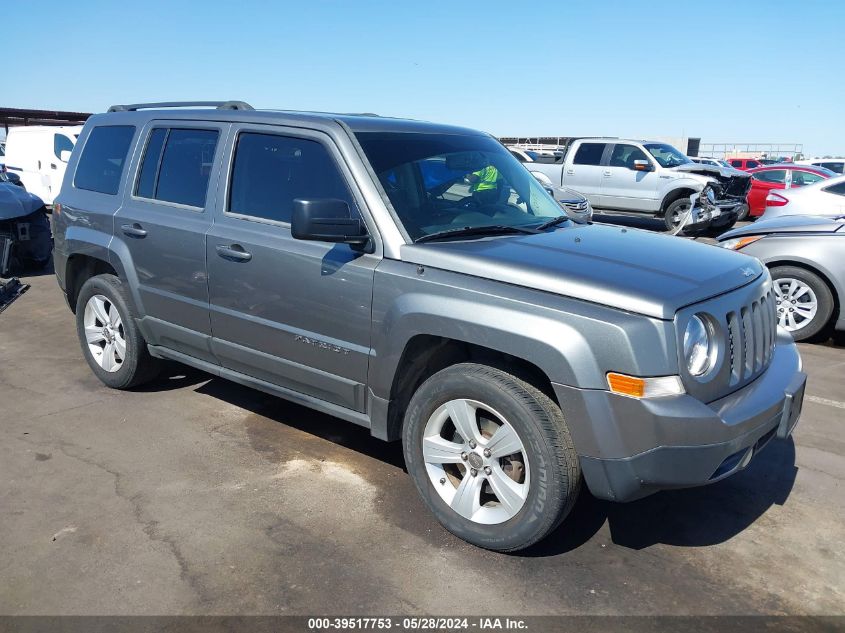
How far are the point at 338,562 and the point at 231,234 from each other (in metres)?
1.92

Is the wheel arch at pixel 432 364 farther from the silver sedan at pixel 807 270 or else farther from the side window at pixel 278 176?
the silver sedan at pixel 807 270

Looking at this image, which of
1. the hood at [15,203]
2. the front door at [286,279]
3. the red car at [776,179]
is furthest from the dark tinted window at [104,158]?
the red car at [776,179]

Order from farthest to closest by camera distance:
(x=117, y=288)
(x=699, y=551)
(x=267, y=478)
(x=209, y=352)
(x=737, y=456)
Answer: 1. (x=117, y=288)
2. (x=209, y=352)
3. (x=267, y=478)
4. (x=699, y=551)
5. (x=737, y=456)

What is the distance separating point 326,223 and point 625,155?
505 inches

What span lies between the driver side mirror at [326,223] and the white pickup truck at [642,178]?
11.1m

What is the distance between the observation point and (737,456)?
3.04m

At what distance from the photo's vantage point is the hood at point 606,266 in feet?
9.62

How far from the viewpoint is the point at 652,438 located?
282 centimetres

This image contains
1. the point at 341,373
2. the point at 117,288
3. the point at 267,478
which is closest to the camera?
the point at 341,373

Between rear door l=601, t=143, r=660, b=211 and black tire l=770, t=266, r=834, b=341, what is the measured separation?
26.3 feet

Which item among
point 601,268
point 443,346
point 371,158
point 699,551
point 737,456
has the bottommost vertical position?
point 699,551

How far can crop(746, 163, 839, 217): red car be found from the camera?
17.8m

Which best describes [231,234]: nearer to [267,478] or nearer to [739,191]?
[267,478]

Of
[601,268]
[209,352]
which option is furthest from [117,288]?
[601,268]
